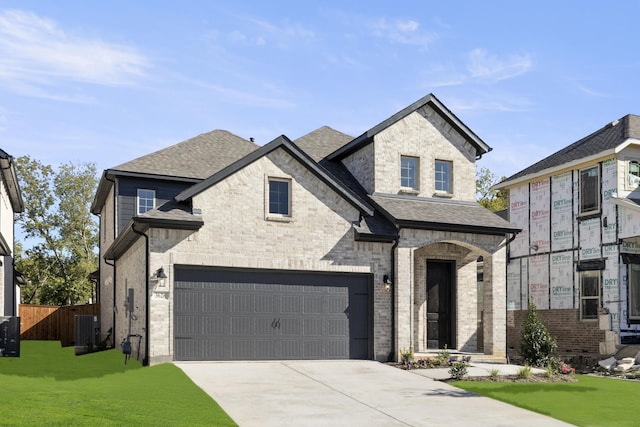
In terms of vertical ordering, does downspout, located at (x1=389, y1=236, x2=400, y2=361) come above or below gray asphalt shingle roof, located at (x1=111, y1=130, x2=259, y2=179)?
below

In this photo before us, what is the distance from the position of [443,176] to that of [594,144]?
7.05 meters

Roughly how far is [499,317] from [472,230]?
2.83 metres

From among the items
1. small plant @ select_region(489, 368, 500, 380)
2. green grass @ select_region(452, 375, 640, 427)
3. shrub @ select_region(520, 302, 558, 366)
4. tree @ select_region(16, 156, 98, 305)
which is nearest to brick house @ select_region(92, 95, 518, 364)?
shrub @ select_region(520, 302, 558, 366)

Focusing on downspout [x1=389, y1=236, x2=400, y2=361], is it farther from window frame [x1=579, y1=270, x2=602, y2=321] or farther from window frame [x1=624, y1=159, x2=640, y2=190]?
window frame [x1=624, y1=159, x2=640, y2=190]

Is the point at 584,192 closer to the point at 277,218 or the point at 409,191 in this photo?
the point at 409,191

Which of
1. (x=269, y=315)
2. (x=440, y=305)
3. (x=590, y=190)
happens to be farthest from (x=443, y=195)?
(x=269, y=315)

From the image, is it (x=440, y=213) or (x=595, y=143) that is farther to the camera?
(x=595, y=143)

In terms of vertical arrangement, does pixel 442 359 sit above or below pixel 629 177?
below

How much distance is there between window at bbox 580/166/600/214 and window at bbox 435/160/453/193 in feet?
20.1

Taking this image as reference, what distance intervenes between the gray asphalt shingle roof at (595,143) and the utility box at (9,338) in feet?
64.7

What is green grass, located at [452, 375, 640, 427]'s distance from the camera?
42.7 feet

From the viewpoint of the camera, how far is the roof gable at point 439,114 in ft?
72.1

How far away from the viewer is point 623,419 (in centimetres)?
1284

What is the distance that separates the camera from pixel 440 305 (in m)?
22.7
